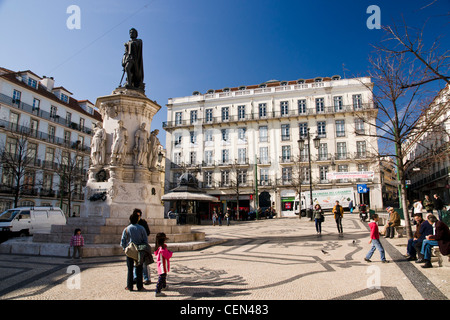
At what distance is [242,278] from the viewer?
5418 millimetres

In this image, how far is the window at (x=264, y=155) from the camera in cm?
4249

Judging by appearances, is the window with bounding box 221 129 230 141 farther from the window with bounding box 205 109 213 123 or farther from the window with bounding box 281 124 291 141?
the window with bounding box 281 124 291 141

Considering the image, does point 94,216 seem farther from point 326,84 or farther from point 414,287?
point 326,84

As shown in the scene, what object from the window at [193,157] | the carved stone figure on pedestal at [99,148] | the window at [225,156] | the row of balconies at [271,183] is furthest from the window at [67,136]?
the carved stone figure on pedestal at [99,148]

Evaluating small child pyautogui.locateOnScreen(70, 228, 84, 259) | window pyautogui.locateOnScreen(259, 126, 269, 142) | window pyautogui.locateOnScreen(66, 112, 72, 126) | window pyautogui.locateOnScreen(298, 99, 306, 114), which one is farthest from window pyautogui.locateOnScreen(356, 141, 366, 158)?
window pyautogui.locateOnScreen(66, 112, 72, 126)

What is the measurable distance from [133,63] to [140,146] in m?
3.46

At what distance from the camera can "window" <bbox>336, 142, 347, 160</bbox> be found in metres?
39.7

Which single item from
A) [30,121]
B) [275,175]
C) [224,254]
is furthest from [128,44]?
[275,175]

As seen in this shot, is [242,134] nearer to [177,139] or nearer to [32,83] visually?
[177,139]

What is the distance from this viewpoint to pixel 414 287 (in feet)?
15.5

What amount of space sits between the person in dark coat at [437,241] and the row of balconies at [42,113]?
36.9m

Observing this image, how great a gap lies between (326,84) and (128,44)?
35.9 meters
